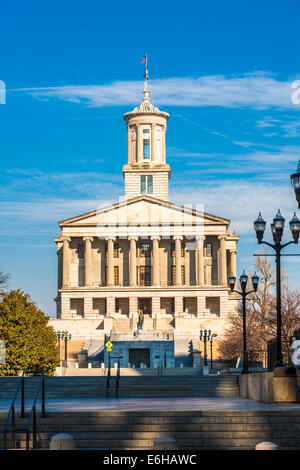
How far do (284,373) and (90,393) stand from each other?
942cm

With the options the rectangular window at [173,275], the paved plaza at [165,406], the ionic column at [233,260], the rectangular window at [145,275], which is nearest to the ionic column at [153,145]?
the ionic column at [233,260]

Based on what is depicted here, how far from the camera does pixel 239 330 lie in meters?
73.5

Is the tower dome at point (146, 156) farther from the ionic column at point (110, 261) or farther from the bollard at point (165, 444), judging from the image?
the bollard at point (165, 444)

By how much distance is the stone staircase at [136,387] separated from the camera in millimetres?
29328

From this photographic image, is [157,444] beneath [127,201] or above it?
beneath

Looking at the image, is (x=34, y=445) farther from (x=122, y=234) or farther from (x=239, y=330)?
(x=122, y=234)

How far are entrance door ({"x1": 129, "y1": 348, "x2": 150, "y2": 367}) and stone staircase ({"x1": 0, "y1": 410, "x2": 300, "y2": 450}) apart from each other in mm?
56144

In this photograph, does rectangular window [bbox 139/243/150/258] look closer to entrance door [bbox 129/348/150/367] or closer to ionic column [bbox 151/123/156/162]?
ionic column [bbox 151/123/156/162]

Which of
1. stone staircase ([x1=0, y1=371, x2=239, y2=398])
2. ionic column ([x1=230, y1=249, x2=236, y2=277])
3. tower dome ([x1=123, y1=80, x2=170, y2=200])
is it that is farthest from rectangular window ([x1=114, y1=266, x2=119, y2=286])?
stone staircase ([x1=0, y1=371, x2=239, y2=398])

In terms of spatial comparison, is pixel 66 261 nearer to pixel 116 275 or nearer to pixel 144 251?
pixel 116 275

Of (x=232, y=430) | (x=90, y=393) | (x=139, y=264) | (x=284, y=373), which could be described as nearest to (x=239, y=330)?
(x=139, y=264)

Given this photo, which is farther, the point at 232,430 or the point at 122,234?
the point at 122,234

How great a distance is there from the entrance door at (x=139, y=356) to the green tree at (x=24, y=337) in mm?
21728

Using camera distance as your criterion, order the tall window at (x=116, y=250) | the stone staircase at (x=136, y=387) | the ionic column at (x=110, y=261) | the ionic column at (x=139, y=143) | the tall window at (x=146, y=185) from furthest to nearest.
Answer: the tall window at (x=146, y=185) < the ionic column at (x=139, y=143) < the tall window at (x=116, y=250) < the ionic column at (x=110, y=261) < the stone staircase at (x=136, y=387)
